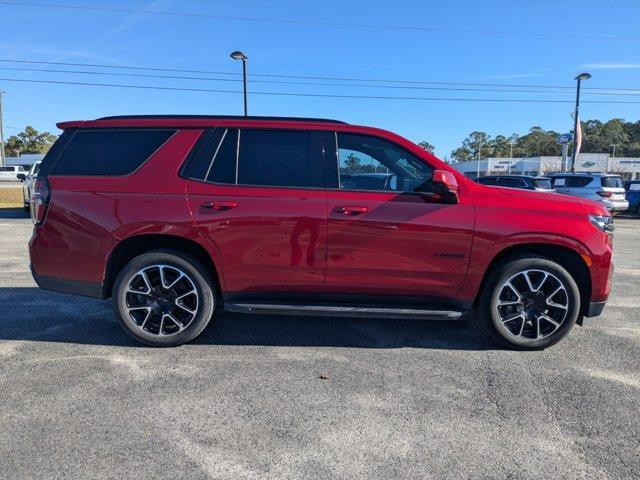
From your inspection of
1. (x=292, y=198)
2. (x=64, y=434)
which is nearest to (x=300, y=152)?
(x=292, y=198)

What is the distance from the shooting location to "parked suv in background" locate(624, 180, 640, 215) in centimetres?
2178

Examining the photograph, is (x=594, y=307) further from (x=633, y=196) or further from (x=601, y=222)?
(x=633, y=196)

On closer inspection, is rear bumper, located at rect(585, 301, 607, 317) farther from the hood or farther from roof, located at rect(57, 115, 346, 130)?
roof, located at rect(57, 115, 346, 130)

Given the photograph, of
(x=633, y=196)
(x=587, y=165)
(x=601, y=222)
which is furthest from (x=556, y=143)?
(x=601, y=222)

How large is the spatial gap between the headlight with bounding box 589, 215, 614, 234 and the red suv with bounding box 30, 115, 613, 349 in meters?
0.01

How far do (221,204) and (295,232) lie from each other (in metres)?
0.67

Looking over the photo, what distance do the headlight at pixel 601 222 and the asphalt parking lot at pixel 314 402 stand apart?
111 cm

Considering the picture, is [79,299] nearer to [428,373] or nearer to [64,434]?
[64,434]

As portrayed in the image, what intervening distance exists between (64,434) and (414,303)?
9.20 ft

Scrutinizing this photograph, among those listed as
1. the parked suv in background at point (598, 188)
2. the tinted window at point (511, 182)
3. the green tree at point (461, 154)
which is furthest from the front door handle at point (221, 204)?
the green tree at point (461, 154)

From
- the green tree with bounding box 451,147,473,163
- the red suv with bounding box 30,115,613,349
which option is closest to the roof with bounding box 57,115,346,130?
the red suv with bounding box 30,115,613,349

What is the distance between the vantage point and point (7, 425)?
296cm

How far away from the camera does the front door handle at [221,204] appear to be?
162 inches

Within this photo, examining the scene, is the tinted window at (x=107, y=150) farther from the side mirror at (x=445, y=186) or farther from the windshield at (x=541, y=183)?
the windshield at (x=541, y=183)
